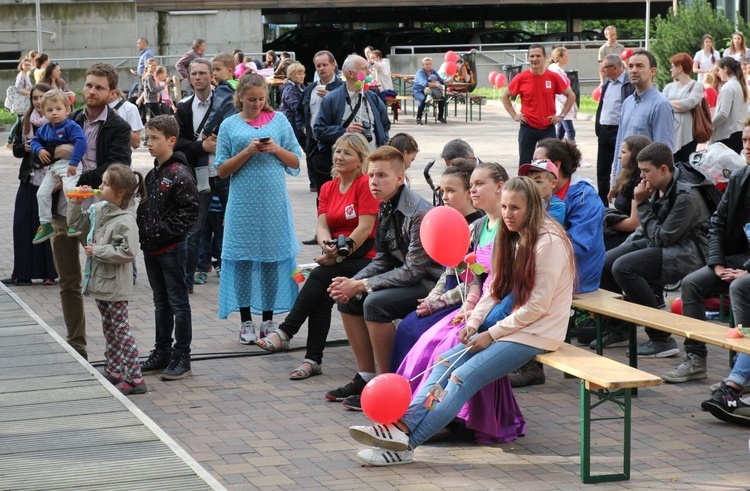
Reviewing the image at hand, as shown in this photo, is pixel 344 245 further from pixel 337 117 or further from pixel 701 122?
pixel 701 122

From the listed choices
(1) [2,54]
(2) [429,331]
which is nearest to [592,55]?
(1) [2,54]

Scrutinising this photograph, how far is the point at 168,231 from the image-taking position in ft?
24.6

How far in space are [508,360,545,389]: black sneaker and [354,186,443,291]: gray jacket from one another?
2.85 ft

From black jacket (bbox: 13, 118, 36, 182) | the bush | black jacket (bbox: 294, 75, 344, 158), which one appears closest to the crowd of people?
black jacket (bbox: 13, 118, 36, 182)

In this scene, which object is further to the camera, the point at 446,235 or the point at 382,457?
the point at 446,235

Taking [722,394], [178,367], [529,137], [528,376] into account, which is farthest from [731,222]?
[529,137]

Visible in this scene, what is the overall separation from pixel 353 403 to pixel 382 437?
1107 millimetres

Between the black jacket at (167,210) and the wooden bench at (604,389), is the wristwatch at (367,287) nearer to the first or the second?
the black jacket at (167,210)

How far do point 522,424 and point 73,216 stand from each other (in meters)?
3.32

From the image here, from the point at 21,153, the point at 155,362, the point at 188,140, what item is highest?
the point at 188,140

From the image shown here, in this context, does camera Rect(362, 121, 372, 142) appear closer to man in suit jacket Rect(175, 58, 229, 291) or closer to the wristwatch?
man in suit jacket Rect(175, 58, 229, 291)

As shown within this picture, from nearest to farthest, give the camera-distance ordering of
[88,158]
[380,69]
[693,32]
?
1. [88,158]
2. [693,32]
3. [380,69]

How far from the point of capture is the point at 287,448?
6348 mm

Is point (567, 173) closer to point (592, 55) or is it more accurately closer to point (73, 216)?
point (73, 216)
